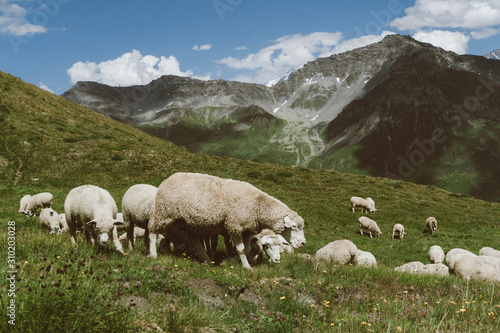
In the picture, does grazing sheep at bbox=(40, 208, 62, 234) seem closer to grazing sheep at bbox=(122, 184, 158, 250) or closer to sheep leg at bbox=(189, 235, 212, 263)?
grazing sheep at bbox=(122, 184, 158, 250)

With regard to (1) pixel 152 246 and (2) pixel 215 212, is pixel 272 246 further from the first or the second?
(1) pixel 152 246

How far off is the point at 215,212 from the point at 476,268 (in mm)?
10589

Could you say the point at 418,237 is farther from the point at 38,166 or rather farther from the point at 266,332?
the point at 38,166

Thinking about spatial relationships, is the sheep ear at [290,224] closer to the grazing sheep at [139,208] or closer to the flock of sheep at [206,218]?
the flock of sheep at [206,218]

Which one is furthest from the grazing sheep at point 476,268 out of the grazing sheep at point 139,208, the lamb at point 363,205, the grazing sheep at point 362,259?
the lamb at point 363,205

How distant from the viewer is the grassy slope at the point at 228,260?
6.55 metres

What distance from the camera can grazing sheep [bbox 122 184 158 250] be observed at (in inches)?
541

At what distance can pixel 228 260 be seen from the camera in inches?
464

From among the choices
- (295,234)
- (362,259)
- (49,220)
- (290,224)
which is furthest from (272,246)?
(49,220)

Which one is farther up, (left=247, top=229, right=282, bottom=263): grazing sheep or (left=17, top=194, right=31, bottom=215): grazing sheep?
(left=17, top=194, right=31, bottom=215): grazing sheep

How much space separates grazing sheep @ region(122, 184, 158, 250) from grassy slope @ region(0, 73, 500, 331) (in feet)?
12.2

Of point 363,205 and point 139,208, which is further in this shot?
point 363,205

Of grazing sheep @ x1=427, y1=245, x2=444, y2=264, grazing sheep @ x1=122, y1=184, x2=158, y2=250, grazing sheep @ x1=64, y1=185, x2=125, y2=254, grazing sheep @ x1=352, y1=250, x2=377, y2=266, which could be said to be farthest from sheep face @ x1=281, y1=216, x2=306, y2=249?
grazing sheep @ x1=427, y1=245, x2=444, y2=264

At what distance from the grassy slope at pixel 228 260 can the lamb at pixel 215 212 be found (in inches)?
49.3
